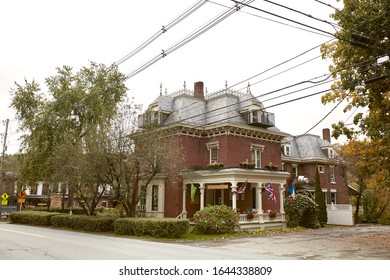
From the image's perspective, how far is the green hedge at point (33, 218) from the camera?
29.5 meters

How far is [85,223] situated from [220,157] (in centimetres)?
1175

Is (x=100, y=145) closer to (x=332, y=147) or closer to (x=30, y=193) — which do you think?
(x=332, y=147)

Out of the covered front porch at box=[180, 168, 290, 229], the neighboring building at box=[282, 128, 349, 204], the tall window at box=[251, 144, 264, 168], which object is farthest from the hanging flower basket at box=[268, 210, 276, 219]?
the neighboring building at box=[282, 128, 349, 204]

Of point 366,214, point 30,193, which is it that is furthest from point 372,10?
point 30,193

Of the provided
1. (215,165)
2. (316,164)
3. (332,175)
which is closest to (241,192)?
(215,165)

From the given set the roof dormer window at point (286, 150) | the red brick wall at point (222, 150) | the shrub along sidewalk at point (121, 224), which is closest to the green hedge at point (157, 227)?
the shrub along sidewalk at point (121, 224)

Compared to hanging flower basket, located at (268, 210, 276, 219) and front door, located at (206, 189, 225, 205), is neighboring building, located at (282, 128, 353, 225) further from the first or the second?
front door, located at (206, 189, 225, 205)

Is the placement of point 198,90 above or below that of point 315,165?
above

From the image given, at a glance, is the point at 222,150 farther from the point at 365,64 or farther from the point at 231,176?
the point at 365,64

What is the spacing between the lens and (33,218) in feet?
102

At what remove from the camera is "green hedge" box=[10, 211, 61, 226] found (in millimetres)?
29538

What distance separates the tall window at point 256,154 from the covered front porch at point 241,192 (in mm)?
2231

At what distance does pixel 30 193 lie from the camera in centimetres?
6594

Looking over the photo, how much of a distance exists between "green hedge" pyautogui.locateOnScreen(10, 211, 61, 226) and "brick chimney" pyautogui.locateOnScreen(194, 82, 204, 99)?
16772 millimetres
